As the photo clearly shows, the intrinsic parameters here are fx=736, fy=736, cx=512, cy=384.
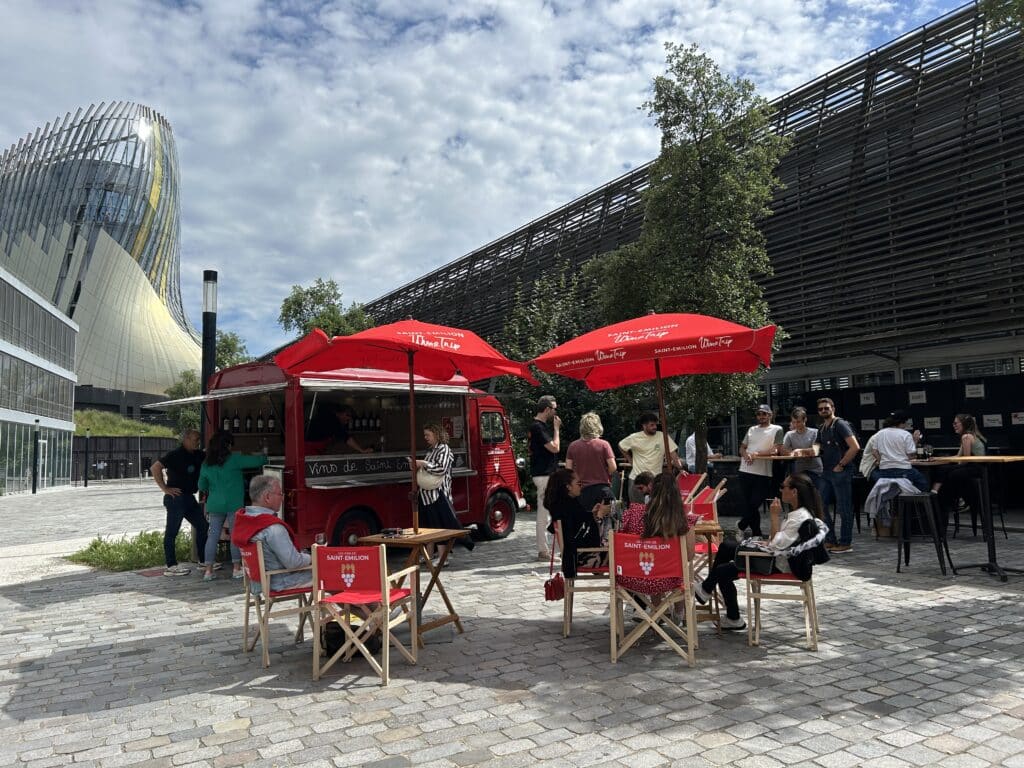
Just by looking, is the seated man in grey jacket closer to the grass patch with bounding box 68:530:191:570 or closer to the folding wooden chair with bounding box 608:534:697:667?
the folding wooden chair with bounding box 608:534:697:667

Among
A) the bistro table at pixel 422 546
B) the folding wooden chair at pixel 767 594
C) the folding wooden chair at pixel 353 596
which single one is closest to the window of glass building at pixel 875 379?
the folding wooden chair at pixel 767 594

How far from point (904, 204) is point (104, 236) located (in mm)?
76868

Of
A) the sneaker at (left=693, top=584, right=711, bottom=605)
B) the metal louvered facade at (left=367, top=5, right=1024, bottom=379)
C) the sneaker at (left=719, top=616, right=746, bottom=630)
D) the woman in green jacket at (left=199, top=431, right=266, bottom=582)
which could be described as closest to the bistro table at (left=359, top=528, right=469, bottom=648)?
the sneaker at (left=693, top=584, right=711, bottom=605)

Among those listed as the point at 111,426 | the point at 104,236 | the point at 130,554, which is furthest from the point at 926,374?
the point at 104,236

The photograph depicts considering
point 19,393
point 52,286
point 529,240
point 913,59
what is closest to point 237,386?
point 913,59

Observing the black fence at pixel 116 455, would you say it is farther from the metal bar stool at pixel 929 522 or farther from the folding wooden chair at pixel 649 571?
the folding wooden chair at pixel 649 571

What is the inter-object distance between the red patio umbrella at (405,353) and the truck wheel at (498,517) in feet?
13.4

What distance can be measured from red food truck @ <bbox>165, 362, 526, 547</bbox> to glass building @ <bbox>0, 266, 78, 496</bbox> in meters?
24.9

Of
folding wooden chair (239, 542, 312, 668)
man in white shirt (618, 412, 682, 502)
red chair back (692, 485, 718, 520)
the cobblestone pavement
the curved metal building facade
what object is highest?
the curved metal building facade

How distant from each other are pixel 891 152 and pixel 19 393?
111 feet

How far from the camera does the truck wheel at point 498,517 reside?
11023 millimetres

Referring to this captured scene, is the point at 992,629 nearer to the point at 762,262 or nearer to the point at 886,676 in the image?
the point at 886,676

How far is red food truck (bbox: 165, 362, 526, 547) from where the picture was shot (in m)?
8.12

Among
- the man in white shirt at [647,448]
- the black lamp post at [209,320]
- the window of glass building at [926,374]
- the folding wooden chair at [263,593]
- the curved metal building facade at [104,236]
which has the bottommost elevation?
the folding wooden chair at [263,593]
